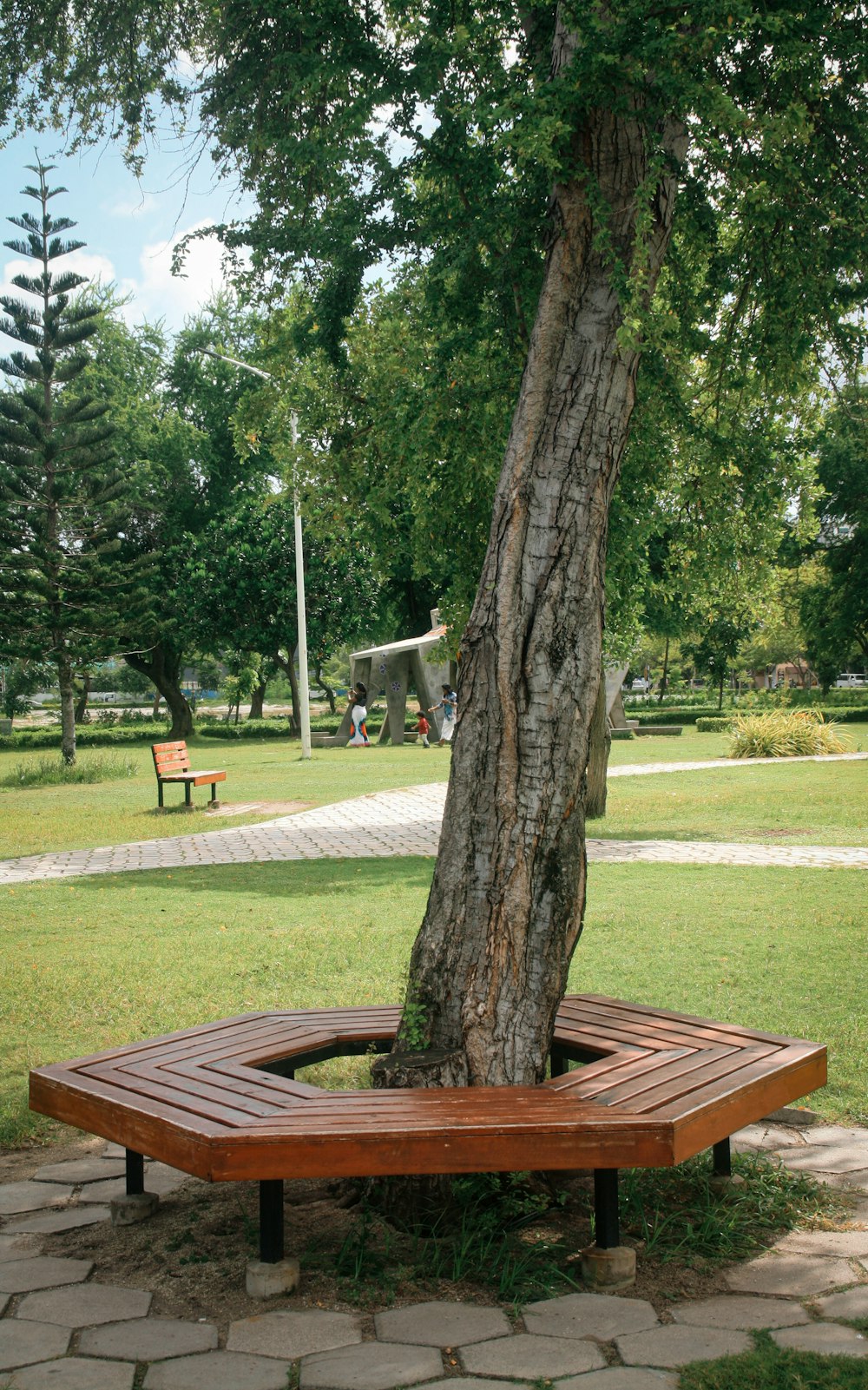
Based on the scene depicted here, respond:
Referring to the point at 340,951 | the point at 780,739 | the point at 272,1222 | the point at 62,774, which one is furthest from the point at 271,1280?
the point at 780,739

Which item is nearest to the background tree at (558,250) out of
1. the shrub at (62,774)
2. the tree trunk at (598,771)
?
the tree trunk at (598,771)

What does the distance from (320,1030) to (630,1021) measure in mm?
1167

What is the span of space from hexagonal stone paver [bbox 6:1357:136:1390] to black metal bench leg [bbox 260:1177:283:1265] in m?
0.53

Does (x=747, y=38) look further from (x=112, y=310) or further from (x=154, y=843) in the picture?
(x=112, y=310)

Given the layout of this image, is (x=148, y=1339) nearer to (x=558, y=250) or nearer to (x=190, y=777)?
(x=558, y=250)

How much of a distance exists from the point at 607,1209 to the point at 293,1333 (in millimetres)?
956

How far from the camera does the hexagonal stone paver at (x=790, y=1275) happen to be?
11.1ft

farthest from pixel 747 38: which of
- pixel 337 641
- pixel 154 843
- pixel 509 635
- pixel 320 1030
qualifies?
pixel 337 641

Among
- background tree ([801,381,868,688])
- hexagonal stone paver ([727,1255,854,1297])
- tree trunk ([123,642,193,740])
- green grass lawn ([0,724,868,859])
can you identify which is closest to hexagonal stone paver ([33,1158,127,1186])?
hexagonal stone paver ([727,1255,854,1297])

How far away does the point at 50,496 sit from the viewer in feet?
86.5

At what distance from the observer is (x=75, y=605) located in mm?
26703

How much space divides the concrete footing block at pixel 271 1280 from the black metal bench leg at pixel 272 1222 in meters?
0.03

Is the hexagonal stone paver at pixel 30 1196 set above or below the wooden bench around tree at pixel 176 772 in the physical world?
below

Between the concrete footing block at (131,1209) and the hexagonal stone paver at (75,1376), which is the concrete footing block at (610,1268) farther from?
the concrete footing block at (131,1209)
